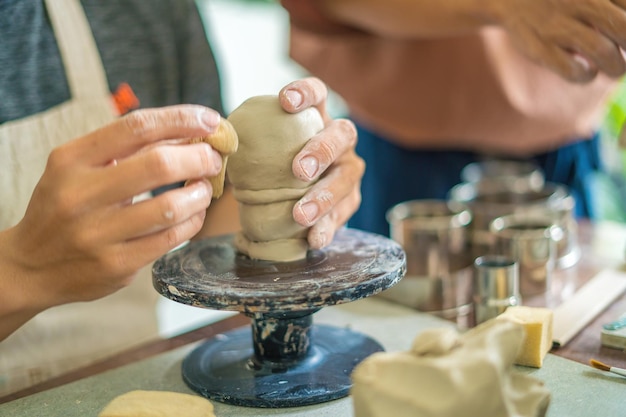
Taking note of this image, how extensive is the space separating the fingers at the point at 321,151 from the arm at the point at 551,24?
50 cm

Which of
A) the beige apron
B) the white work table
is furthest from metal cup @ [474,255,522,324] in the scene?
the beige apron

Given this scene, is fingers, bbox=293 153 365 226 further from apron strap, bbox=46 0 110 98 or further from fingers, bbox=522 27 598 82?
apron strap, bbox=46 0 110 98

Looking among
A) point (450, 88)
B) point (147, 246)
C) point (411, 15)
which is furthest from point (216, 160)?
point (450, 88)

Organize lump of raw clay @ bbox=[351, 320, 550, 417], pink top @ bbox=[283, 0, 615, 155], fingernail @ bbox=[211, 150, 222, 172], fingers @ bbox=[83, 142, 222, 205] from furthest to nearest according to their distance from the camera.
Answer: pink top @ bbox=[283, 0, 615, 155] → fingernail @ bbox=[211, 150, 222, 172] → fingers @ bbox=[83, 142, 222, 205] → lump of raw clay @ bbox=[351, 320, 550, 417]

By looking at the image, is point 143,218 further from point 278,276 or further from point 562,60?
point 562,60

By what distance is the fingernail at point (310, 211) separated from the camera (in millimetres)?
1146

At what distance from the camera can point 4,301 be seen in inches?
40.4

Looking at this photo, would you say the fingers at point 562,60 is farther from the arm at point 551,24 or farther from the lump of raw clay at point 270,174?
the lump of raw clay at point 270,174

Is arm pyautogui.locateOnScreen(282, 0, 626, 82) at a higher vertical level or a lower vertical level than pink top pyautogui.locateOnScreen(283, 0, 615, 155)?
higher

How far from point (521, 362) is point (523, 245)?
0.37m

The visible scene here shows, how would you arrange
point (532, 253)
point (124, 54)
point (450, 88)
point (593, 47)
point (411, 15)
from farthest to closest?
point (450, 88) < point (411, 15) < point (124, 54) < point (532, 253) < point (593, 47)

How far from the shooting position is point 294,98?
3.78ft

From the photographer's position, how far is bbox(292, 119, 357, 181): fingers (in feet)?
3.73

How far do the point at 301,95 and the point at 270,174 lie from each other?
14 centimetres
